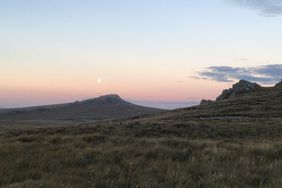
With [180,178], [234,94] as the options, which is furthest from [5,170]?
[234,94]

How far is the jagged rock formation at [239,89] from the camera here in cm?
11588

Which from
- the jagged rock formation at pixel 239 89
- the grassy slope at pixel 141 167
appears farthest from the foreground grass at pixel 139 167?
the jagged rock formation at pixel 239 89

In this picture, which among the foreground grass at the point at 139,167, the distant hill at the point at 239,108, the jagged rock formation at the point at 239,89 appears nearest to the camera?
the foreground grass at the point at 139,167

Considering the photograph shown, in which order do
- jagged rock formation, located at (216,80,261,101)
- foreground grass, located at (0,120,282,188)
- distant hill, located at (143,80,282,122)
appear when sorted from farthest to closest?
jagged rock formation, located at (216,80,261,101) < distant hill, located at (143,80,282,122) < foreground grass, located at (0,120,282,188)

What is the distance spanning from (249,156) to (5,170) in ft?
22.8

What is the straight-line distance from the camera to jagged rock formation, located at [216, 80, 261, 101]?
4562 inches

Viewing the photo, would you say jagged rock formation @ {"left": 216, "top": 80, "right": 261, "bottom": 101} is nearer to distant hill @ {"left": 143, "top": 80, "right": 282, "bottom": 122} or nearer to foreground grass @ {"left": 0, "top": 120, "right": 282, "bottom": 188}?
distant hill @ {"left": 143, "top": 80, "right": 282, "bottom": 122}

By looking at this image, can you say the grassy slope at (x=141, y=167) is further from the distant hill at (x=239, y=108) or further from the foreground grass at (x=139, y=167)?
the distant hill at (x=239, y=108)

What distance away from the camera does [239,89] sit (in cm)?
11700

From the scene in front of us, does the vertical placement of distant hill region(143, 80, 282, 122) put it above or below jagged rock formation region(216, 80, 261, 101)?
below

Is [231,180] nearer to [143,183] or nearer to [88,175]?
[143,183]

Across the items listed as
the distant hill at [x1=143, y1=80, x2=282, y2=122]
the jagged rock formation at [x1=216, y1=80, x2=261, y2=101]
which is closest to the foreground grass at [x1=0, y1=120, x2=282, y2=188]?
the distant hill at [x1=143, y1=80, x2=282, y2=122]

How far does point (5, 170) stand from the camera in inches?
372

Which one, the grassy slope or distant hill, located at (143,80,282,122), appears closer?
the grassy slope
